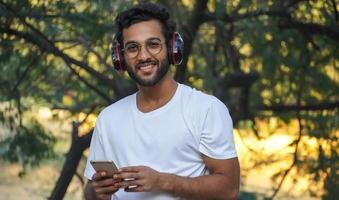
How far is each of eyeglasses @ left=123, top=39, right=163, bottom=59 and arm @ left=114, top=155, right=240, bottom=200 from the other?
15.5 inches

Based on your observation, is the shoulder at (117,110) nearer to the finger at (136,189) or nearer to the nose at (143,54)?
the nose at (143,54)

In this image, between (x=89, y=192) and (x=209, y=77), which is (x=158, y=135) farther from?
(x=209, y=77)

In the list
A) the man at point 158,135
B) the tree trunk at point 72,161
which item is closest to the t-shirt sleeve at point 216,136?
the man at point 158,135

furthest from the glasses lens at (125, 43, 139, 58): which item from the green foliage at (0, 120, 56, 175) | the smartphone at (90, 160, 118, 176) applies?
the green foliage at (0, 120, 56, 175)

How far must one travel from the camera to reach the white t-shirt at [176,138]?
8.23 feet

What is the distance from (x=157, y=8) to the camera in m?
2.67

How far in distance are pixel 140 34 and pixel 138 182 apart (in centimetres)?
52

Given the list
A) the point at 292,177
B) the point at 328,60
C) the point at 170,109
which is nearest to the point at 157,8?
the point at 170,109

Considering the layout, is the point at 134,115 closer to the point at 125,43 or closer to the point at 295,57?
the point at 125,43

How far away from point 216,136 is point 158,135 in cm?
18

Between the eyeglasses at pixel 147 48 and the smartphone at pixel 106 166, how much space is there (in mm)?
394

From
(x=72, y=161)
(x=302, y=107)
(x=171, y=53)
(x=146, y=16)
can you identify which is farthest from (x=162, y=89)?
(x=302, y=107)

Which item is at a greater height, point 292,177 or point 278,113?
point 278,113

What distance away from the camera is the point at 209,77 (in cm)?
572
